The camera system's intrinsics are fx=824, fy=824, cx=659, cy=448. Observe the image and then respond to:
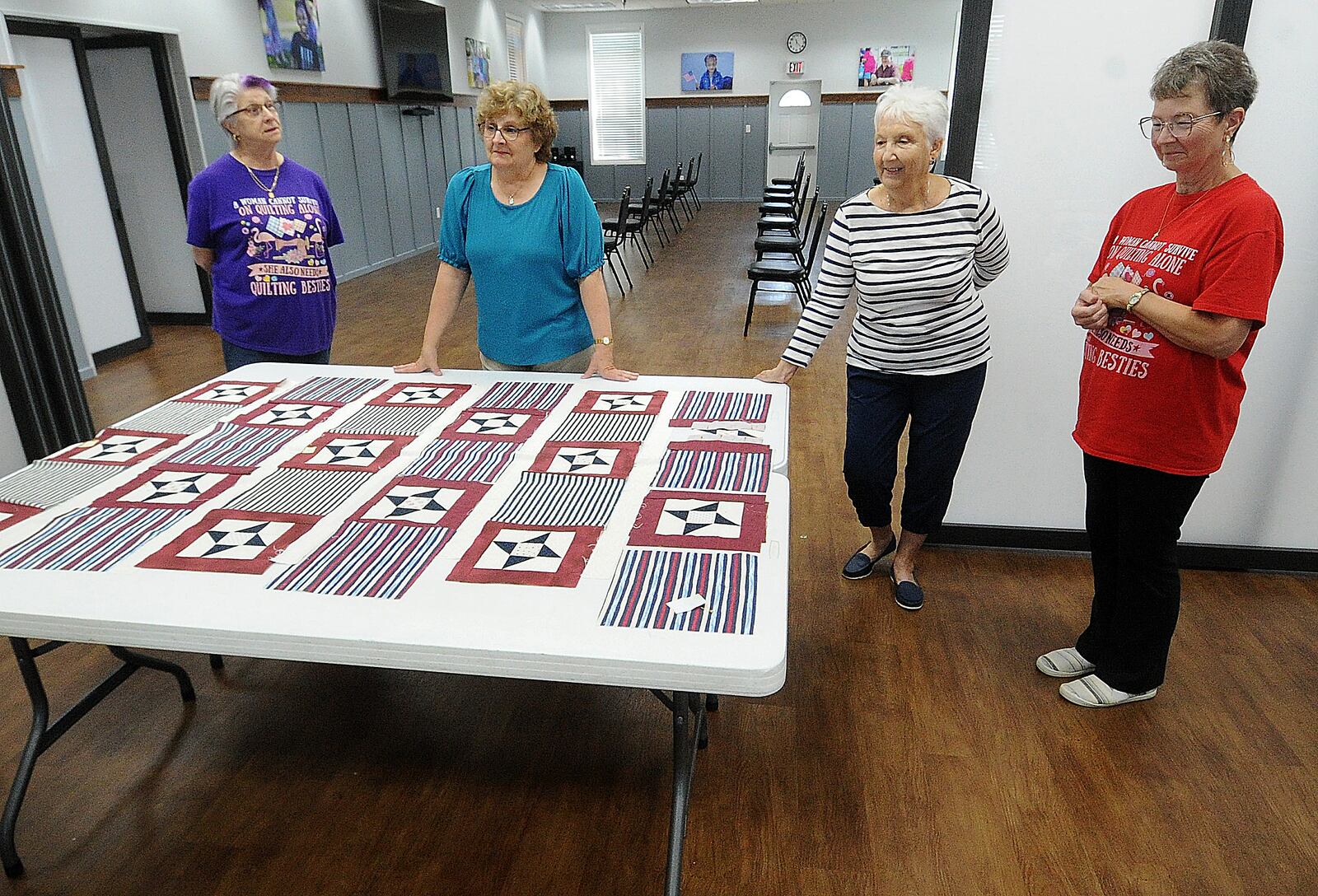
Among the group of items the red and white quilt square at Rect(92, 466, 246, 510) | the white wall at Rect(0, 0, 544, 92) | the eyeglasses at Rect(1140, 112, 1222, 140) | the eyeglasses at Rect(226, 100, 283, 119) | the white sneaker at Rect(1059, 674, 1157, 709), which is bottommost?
the white sneaker at Rect(1059, 674, 1157, 709)

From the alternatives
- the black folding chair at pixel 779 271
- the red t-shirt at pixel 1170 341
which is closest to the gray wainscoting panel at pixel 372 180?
the black folding chair at pixel 779 271

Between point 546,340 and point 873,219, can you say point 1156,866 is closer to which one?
point 873,219

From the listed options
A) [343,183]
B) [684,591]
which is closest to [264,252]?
[684,591]

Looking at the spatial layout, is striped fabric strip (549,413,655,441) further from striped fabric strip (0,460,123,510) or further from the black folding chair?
the black folding chair

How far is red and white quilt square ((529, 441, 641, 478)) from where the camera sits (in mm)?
1692

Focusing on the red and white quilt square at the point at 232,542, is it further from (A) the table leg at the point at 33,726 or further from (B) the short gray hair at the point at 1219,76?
(B) the short gray hair at the point at 1219,76

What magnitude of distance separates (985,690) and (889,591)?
535mm

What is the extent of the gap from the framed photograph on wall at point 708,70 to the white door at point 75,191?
10.4 meters

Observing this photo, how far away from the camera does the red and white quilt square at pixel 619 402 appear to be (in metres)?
2.05

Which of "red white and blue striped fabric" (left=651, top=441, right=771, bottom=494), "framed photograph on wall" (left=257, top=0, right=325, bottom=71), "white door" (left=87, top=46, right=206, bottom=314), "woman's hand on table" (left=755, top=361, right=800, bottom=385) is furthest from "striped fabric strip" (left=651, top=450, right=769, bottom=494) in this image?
"framed photograph on wall" (left=257, top=0, right=325, bottom=71)

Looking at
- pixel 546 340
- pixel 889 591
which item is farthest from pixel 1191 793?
pixel 546 340

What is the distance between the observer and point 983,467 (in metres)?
2.90

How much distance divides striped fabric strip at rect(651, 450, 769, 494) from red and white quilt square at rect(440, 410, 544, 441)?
0.38m

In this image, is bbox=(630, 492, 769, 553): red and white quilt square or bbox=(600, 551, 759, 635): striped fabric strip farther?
bbox=(630, 492, 769, 553): red and white quilt square
